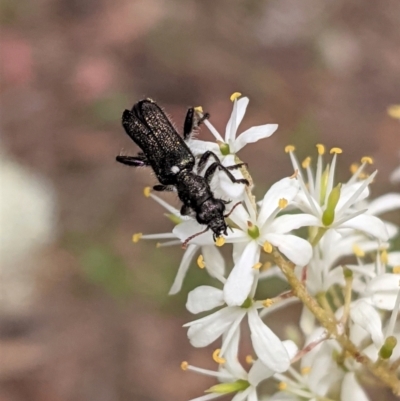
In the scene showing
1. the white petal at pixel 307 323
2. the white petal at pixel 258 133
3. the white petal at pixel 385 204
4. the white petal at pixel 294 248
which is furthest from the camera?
the white petal at pixel 385 204

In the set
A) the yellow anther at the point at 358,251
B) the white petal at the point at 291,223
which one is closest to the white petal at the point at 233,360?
the white petal at the point at 291,223

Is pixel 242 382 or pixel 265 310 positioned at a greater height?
pixel 265 310

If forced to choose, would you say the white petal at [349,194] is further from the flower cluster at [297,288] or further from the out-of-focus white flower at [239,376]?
the out-of-focus white flower at [239,376]

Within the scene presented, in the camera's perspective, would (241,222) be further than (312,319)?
No

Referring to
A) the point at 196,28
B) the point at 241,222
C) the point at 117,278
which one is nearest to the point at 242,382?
the point at 241,222

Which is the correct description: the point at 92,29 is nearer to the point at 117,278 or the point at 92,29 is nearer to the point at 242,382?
the point at 117,278
